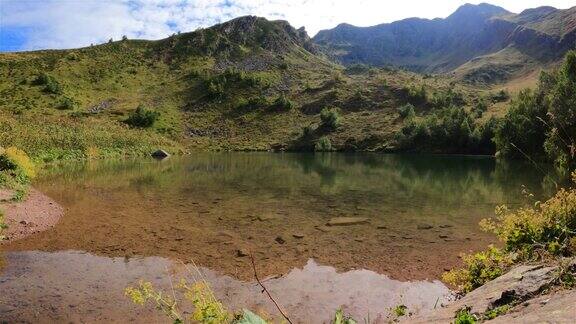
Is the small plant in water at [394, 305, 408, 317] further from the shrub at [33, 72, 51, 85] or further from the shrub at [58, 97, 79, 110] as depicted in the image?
the shrub at [33, 72, 51, 85]

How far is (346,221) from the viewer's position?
79.6 ft

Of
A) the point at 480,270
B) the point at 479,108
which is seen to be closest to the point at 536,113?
the point at 479,108

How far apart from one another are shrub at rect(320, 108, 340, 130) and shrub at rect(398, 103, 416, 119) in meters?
16.0

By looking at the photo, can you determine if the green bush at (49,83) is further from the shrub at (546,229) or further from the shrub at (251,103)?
the shrub at (546,229)

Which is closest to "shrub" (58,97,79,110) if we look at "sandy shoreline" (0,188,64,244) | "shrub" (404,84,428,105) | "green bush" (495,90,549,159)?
"sandy shoreline" (0,188,64,244)

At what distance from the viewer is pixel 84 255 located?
17.9 meters

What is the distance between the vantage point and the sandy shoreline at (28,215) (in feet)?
68.1

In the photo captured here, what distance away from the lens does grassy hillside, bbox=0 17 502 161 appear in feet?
311

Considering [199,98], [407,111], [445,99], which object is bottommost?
[407,111]

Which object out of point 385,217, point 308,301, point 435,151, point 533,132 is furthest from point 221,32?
point 308,301

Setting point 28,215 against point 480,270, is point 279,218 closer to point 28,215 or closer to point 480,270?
point 28,215

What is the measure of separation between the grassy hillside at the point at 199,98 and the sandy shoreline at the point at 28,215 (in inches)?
1848

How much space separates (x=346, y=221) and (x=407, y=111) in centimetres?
9405

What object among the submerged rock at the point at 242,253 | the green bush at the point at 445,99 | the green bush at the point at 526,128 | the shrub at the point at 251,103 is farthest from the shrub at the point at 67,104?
the submerged rock at the point at 242,253
